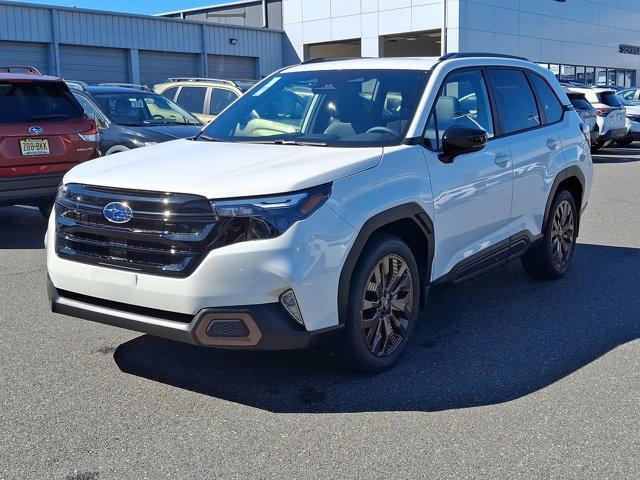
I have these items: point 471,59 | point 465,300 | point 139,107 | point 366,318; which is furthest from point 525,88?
point 139,107

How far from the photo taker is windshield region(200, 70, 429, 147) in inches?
189

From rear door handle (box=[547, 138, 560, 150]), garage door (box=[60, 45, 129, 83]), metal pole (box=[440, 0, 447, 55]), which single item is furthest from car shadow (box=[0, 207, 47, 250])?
metal pole (box=[440, 0, 447, 55])

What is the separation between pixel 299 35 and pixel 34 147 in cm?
3381

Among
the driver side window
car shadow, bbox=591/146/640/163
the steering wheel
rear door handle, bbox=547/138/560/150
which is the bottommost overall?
car shadow, bbox=591/146/640/163

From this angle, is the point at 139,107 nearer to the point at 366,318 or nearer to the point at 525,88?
the point at 525,88

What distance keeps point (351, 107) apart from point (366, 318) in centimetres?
157

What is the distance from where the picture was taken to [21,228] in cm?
939

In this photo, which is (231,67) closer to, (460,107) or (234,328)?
(460,107)

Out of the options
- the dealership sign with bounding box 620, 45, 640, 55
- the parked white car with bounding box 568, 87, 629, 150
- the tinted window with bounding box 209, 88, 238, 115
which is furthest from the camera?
the dealership sign with bounding box 620, 45, 640, 55

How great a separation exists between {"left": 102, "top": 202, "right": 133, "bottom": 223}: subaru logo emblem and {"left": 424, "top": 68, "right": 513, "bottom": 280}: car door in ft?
6.14

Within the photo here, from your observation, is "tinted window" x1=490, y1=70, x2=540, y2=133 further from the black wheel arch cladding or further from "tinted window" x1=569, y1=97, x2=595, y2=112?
"tinted window" x1=569, y1=97, x2=595, y2=112

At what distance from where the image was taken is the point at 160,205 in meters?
3.83

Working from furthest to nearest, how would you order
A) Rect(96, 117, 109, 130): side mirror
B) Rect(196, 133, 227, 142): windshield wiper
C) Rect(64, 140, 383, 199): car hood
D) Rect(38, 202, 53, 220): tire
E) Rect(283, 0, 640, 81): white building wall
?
Rect(283, 0, 640, 81): white building wall < Rect(96, 117, 109, 130): side mirror < Rect(38, 202, 53, 220): tire < Rect(196, 133, 227, 142): windshield wiper < Rect(64, 140, 383, 199): car hood

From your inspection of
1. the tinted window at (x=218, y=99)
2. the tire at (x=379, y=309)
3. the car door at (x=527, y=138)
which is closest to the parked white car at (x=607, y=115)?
the tinted window at (x=218, y=99)
